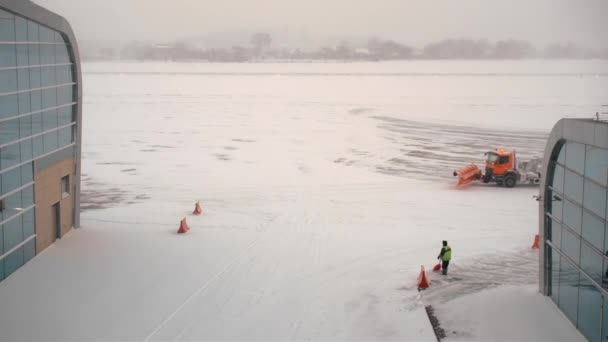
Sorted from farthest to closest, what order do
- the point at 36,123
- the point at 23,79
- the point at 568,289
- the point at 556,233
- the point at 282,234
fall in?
1. the point at 282,234
2. the point at 36,123
3. the point at 23,79
4. the point at 556,233
5. the point at 568,289

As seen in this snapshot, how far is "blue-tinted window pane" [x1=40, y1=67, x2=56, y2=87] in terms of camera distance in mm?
21000

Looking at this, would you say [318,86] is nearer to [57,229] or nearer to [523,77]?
[523,77]

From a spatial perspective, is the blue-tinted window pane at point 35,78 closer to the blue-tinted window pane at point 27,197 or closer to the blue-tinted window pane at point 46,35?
the blue-tinted window pane at point 46,35

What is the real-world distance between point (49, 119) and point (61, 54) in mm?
2404

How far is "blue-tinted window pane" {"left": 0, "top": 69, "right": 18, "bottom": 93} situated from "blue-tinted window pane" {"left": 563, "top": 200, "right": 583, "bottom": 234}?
13.7 m

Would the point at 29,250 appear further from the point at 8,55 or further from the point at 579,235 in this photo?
the point at 579,235

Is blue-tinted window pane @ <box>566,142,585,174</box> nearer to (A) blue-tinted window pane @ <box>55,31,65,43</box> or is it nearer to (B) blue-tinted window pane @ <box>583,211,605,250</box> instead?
(B) blue-tinted window pane @ <box>583,211,605,250</box>

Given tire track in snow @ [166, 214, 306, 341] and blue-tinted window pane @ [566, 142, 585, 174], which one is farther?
tire track in snow @ [166, 214, 306, 341]

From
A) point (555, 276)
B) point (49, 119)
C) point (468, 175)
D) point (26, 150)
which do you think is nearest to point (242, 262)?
point (26, 150)

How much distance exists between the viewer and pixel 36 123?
805 inches

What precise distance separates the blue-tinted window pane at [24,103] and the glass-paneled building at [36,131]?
3 cm

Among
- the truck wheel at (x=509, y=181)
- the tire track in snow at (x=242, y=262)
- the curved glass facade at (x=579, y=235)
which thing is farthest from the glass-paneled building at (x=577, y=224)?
the truck wheel at (x=509, y=181)

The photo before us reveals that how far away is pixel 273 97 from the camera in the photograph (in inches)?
3002

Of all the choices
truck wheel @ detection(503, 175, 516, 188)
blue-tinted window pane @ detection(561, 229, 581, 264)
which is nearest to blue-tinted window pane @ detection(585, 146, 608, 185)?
blue-tinted window pane @ detection(561, 229, 581, 264)
